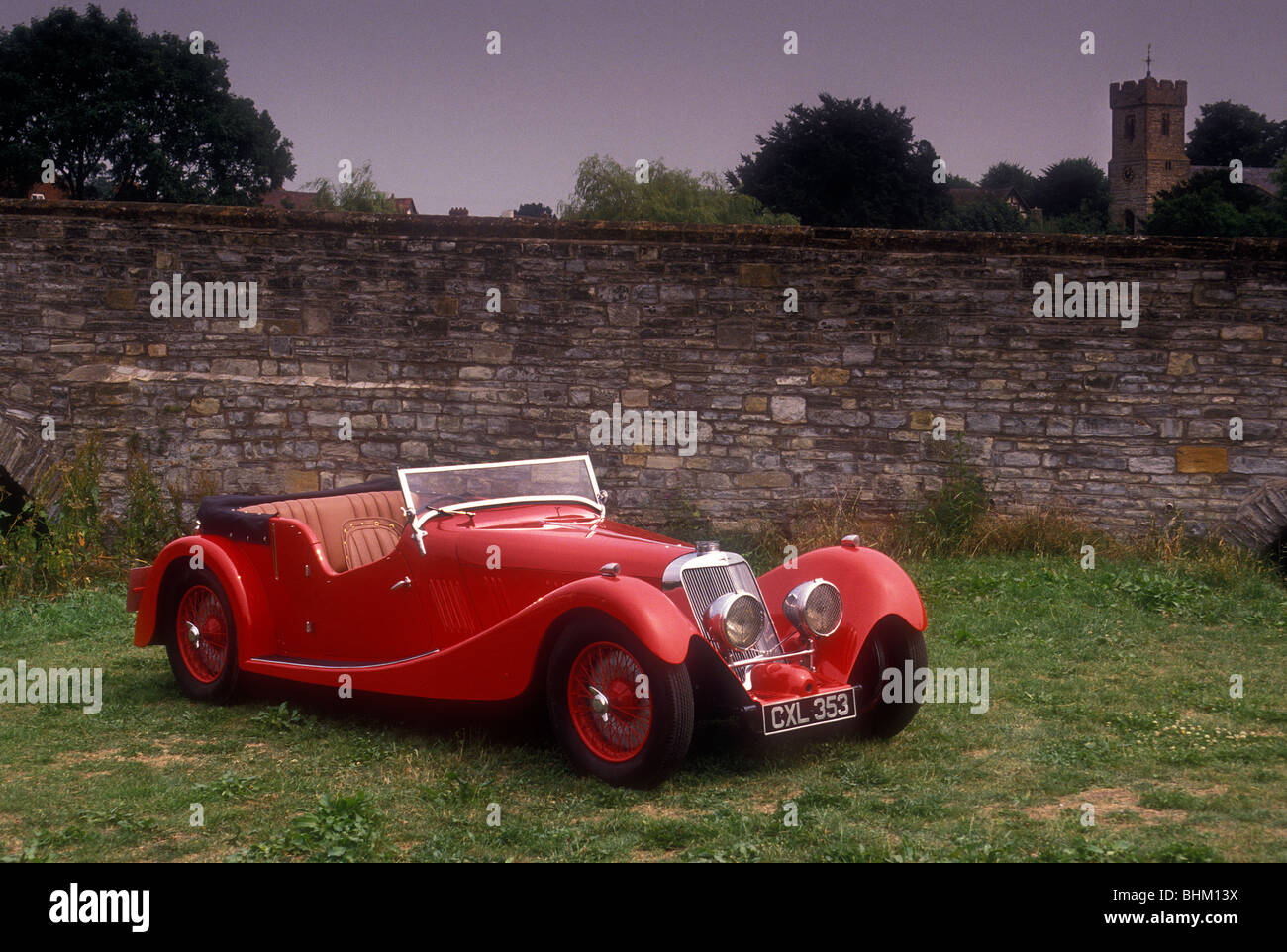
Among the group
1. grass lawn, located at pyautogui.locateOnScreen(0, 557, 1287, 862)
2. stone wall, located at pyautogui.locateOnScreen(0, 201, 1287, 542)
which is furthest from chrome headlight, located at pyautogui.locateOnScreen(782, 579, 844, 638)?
stone wall, located at pyautogui.locateOnScreen(0, 201, 1287, 542)

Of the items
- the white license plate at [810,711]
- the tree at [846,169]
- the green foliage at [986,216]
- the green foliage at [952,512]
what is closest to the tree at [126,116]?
the tree at [846,169]

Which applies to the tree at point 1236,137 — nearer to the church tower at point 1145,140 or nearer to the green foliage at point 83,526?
the church tower at point 1145,140

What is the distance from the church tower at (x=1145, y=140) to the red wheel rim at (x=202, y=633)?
83.8m

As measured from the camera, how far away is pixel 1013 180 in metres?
81.9

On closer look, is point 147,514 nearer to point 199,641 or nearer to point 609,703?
point 199,641

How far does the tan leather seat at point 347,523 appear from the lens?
6500mm

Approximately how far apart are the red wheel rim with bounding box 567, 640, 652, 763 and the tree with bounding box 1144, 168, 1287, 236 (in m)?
41.6

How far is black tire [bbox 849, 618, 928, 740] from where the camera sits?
5434mm

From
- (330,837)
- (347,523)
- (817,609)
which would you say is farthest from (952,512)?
(330,837)

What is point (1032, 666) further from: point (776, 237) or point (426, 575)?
point (776, 237)

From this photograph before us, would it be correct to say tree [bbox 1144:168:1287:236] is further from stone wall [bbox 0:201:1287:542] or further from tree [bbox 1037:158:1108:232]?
stone wall [bbox 0:201:1287:542]
